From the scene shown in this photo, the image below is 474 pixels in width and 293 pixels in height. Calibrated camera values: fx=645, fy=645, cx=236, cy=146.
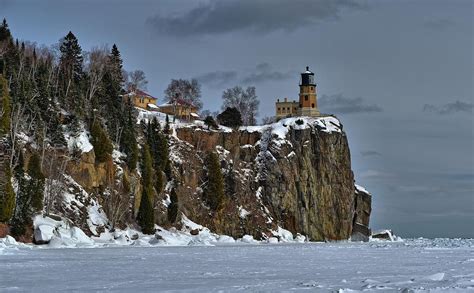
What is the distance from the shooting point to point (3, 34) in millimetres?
87250

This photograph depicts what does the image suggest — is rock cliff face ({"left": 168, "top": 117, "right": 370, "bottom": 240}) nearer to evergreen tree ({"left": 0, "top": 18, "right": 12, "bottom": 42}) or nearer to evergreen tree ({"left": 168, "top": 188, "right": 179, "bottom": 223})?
evergreen tree ({"left": 168, "top": 188, "right": 179, "bottom": 223})

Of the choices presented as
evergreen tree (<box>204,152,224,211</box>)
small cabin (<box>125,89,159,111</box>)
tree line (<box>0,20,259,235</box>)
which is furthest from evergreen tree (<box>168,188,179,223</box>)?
small cabin (<box>125,89,159,111</box>)

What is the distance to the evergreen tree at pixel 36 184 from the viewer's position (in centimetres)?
6419

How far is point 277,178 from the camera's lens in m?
114

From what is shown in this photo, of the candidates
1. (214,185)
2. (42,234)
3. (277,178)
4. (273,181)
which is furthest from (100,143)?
(277,178)

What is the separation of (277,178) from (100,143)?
4249 centimetres

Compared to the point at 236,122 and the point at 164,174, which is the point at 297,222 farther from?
the point at 164,174

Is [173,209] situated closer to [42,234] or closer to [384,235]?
[42,234]

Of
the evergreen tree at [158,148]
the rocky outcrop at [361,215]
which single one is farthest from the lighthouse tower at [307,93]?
the evergreen tree at [158,148]

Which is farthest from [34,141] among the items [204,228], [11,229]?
[204,228]

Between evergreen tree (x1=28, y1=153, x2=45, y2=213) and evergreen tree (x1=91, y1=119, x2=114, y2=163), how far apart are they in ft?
41.2

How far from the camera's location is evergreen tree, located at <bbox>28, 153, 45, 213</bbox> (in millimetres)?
64188

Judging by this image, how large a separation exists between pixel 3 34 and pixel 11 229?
36974 mm

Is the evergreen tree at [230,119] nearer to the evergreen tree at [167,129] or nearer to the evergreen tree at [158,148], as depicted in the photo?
the evergreen tree at [167,129]
